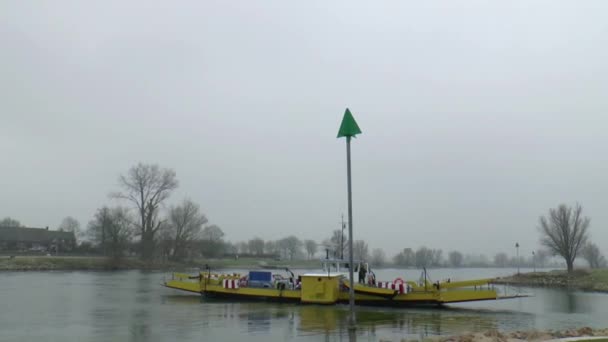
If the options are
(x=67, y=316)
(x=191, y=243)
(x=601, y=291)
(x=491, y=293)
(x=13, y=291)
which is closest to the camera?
(x=67, y=316)

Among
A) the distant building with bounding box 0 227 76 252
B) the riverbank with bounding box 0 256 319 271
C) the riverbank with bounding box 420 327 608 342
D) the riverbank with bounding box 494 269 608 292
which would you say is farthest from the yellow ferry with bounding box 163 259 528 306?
the distant building with bounding box 0 227 76 252

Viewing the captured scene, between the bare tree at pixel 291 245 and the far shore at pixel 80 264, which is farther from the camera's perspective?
the bare tree at pixel 291 245

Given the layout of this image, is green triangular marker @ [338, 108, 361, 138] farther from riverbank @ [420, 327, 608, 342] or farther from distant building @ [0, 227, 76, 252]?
distant building @ [0, 227, 76, 252]

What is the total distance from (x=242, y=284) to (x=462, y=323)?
1515 cm

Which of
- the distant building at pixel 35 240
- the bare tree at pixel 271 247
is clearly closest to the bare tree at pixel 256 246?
the bare tree at pixel 271 247

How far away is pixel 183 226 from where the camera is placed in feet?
322

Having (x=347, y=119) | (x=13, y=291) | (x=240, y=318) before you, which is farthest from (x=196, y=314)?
(x=13, y=291)

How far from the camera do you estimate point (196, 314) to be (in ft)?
80.7

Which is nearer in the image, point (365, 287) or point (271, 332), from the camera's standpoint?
point (271, 332)

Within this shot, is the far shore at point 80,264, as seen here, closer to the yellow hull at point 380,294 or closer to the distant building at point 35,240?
the distant building at point 35,240

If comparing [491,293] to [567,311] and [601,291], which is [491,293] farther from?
[601,291]

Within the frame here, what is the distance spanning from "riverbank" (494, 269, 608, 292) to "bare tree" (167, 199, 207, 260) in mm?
58085

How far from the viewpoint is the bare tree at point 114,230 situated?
88.8 m

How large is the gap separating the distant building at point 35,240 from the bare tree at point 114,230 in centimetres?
1910
